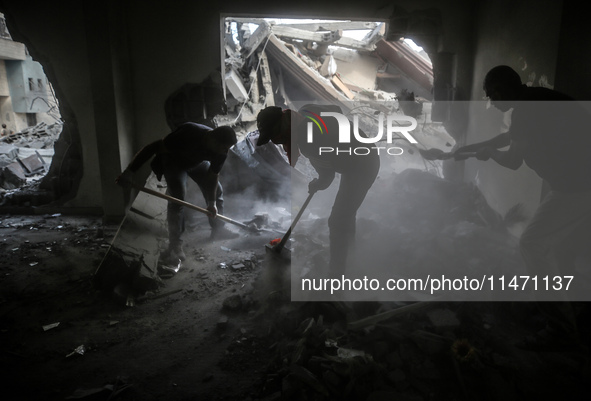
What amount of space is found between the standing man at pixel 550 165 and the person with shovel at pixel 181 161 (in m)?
2.35

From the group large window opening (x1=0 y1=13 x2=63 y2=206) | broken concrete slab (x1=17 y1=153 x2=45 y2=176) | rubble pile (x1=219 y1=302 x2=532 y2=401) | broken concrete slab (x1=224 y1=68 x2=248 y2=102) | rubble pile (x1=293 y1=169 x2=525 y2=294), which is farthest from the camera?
large window opening (x1=0 y1=13 x2=63 y2=206)

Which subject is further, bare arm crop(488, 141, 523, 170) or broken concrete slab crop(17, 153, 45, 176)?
broken concrete slab crop(17, 153, 45, 176)

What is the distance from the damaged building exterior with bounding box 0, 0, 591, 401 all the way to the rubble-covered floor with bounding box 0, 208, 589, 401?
0.01 m

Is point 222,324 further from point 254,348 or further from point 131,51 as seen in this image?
point 131,51

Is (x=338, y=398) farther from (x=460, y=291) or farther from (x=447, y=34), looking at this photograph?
(x=447, y=34)

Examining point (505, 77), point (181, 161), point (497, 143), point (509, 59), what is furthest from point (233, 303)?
point (509, 59)

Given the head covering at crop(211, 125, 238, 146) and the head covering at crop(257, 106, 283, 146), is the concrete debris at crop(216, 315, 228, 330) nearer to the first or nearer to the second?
the head covering at crop(257, 106, 283, 146)

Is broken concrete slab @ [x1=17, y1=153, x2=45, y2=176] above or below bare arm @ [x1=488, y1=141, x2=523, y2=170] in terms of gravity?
below

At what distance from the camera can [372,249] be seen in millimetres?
4352

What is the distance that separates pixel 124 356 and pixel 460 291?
8.84 feet

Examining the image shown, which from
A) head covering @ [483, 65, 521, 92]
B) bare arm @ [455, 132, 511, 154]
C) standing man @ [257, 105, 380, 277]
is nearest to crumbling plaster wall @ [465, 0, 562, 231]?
bare arm @ [455, 132, 511, 154]

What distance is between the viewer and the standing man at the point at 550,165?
265cm

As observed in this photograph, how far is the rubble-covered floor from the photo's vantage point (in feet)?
7.54

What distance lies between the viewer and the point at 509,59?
15.2ft
